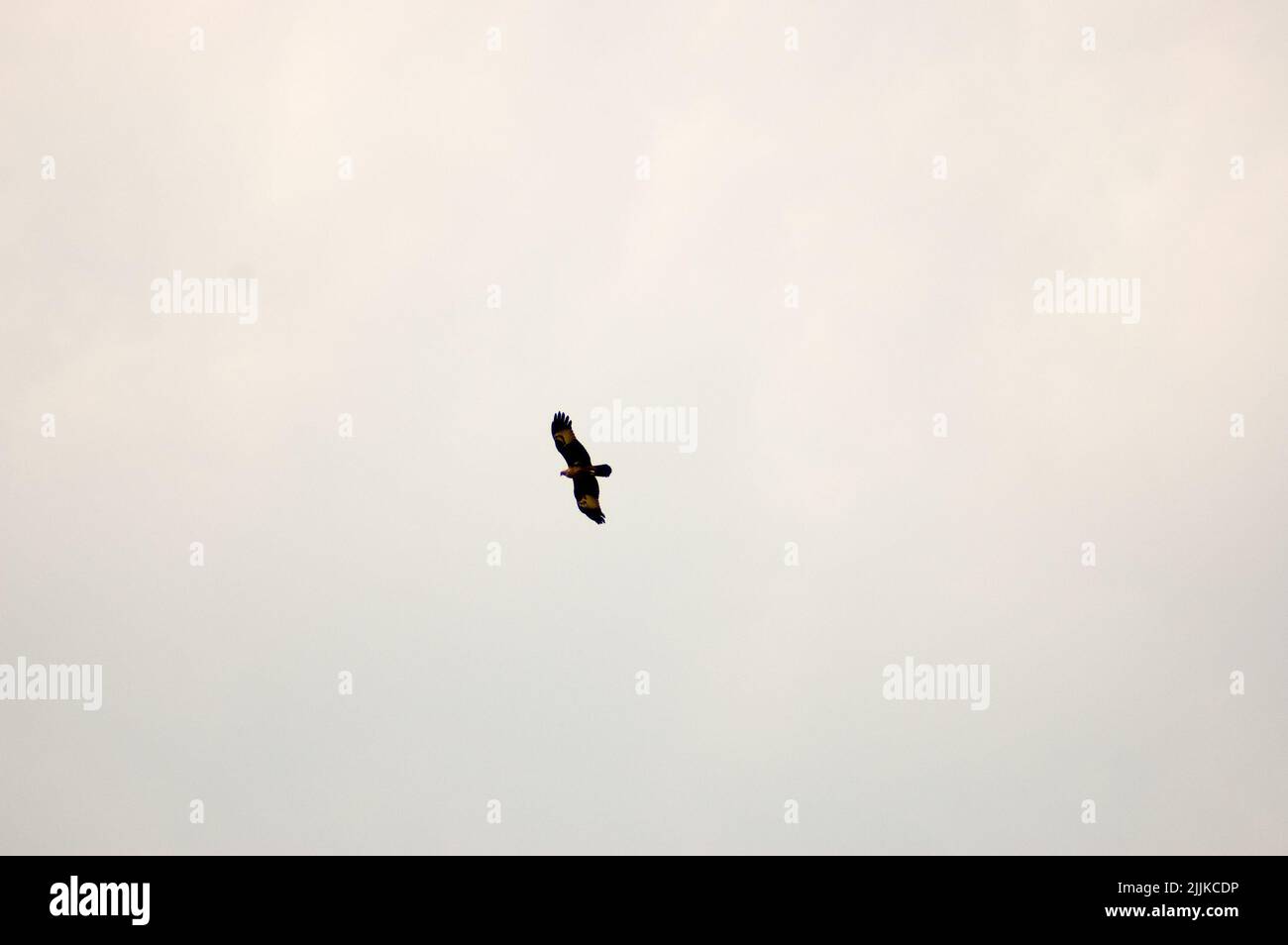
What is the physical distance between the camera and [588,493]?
55.8 meters

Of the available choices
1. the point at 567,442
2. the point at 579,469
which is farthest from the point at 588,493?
the point at 567,442

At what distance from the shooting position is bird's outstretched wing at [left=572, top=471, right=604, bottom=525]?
55469mm

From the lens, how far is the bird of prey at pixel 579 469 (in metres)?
54.7

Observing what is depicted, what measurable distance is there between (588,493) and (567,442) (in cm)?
202

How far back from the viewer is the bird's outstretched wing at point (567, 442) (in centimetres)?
5459

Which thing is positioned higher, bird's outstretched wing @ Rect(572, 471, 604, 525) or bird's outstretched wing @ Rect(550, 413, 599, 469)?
bird's outstretched wing @ Rect(550, 413, 599, 469)

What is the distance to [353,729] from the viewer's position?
93188 millimetres

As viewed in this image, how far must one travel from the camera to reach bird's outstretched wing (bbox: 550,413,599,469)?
179 feet

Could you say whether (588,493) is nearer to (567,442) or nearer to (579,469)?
(579,469)

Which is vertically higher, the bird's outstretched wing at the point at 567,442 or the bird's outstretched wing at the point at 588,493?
the bird's outstretched wing at the point at 567,442
